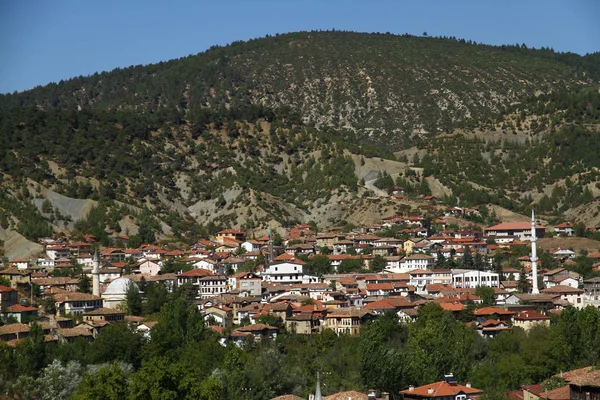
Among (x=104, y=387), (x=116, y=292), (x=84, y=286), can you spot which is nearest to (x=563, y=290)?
(x=116, y=292)

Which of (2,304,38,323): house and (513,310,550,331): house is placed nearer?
(2,304,38,323): house

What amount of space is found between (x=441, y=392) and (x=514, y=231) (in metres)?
62.7

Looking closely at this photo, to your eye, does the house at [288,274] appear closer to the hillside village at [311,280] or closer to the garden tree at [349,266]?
the hillside village at [311,280]

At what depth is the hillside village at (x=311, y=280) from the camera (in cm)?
8069

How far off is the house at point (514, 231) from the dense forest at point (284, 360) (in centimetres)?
4152

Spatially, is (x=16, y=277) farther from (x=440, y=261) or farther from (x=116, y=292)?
(x=440, y=261)

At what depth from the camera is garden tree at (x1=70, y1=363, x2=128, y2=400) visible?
54875 millimetres

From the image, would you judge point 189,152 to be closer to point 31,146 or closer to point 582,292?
point 31,146

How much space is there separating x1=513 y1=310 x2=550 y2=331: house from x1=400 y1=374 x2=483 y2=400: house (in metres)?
20.7

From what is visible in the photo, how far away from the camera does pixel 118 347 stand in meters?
70.0

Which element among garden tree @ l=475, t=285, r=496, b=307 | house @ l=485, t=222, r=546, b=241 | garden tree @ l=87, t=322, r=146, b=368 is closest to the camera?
garden tree @ l=87, t=322, r=146, b=368

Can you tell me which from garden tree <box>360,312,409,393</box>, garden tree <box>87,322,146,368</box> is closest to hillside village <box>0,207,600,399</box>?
garden tree <box>360,312,409,393</box>

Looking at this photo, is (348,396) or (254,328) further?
(254,328)

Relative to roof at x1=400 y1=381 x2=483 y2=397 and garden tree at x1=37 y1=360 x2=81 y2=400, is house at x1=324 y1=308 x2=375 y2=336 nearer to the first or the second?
roof at x1=400 y1=381 x2=483 y2=397
